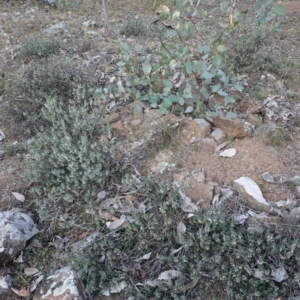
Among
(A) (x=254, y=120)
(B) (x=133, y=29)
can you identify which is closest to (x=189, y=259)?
(A) (x=254, y=120)

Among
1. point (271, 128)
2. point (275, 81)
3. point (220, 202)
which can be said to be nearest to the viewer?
point (220, 202)

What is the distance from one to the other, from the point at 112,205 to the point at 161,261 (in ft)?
1.67

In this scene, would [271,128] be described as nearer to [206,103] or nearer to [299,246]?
[206,103]

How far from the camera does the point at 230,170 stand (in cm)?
235

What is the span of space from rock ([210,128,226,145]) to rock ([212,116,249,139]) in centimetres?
4

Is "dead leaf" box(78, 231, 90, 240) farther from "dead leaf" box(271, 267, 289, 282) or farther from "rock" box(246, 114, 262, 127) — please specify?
"rock" box(246, 114, 262, 127)

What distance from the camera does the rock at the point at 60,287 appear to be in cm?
193

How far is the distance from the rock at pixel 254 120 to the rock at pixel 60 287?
5.34 feet

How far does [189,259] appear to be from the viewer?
6.63ft

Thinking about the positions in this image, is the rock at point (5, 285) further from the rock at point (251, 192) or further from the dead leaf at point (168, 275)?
the rock at point (251, 192)

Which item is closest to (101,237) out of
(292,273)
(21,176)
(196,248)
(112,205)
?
(112,205)

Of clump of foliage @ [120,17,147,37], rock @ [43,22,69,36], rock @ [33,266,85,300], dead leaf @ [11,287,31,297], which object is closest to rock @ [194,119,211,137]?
rock @ [33,266,85,300]

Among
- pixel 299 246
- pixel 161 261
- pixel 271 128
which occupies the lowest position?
pixel 161 261

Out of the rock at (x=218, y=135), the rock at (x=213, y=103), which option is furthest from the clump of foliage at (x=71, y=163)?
the rock at (x=213, y=103)
